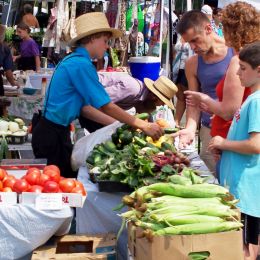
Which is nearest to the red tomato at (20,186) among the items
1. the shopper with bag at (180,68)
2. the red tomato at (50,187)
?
the red tomato at (50,187)

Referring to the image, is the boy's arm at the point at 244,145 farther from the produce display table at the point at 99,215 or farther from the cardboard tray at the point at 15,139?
the cardboard tray at the point at 15,139

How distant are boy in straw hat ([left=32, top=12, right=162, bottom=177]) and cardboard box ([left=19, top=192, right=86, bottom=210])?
3.35ft

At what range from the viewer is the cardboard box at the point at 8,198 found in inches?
138

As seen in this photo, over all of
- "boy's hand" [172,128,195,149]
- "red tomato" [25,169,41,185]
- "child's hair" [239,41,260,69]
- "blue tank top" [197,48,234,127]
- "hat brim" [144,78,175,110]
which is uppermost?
"child's hair" [239,41,260,69]

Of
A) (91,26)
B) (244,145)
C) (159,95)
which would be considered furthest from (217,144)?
(159,95)

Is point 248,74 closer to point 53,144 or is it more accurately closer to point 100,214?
point 100,214

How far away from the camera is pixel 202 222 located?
2.88 metres

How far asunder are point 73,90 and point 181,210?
72.4 inches

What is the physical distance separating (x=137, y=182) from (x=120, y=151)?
565 mm

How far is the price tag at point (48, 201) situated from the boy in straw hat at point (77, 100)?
1060 millimetres

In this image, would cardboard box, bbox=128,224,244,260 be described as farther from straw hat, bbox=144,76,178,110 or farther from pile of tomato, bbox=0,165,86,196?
straw hat, bbox=144,76,178,110

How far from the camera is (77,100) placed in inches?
180

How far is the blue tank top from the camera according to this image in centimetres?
475

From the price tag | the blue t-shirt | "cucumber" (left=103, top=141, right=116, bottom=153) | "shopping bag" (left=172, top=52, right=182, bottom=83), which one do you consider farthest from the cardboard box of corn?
"shopping bag" (left=172, top=52, right=182, bottom=83)
